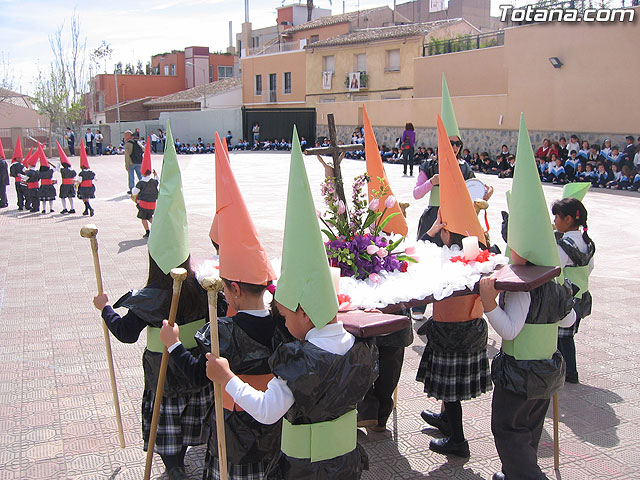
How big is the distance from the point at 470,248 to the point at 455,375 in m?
0.89

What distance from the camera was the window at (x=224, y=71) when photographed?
61031 millimetres

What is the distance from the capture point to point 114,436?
4426 millimetres

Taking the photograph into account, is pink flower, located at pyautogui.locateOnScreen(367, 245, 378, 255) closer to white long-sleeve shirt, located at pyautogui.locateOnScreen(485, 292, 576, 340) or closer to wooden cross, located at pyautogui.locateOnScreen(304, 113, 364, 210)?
wooden cross, located at pyautogui.locateOnScreen(304, 113, 364, 210)

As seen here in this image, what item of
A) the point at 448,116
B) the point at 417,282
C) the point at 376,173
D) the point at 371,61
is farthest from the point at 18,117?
the point at 417,282

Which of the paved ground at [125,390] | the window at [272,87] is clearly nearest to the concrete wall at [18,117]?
the window at [272,87]

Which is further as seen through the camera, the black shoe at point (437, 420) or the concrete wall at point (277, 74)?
the concrete wall at point (277, 74)

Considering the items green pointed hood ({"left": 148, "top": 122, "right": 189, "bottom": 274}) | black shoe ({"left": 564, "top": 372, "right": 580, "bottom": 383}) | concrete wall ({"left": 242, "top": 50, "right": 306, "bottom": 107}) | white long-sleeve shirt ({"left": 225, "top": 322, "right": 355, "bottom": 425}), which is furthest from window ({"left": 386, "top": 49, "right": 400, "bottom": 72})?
white long-sleeve shirt ({"left": 225, "top": 322, "right": 355, "bottom": 425})

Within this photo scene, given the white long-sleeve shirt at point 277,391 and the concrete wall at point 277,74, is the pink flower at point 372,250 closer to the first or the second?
the white long-sleeve shirt at point 277,391

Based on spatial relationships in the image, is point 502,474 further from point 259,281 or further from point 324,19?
point 324,19

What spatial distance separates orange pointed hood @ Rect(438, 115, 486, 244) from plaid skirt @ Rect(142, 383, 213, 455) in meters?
2.06

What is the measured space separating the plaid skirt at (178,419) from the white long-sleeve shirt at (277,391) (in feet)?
3.84

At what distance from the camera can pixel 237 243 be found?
3.02 metres

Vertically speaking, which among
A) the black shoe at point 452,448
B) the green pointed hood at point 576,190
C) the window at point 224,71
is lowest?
the black shoe at point 452,448

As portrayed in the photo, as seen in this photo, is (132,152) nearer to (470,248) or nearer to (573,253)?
(573,253)
